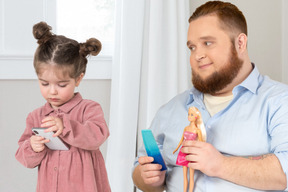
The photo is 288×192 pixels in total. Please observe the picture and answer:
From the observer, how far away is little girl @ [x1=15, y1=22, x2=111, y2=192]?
144 centimetres

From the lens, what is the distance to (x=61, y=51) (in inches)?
58.7

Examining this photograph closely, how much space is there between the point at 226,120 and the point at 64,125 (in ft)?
1.84

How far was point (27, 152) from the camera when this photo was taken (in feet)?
4.75

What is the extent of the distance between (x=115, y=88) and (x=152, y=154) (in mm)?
1216

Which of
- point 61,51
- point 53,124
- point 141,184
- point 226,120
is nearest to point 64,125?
point 53,124

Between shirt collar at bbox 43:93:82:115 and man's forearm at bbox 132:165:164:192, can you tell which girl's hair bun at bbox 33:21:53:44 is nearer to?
shirt collar at bbox 43:93:82:115

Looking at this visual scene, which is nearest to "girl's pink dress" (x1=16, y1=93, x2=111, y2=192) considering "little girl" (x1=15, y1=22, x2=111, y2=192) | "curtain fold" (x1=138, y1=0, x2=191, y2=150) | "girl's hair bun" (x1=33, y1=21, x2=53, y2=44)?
"little girl" (x1=15, y1=22, x2=111, y2=192)

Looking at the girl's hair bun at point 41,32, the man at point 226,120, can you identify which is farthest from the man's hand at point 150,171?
the girl's hair bun at point 41,32

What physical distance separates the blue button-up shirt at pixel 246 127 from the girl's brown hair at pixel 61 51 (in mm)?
437

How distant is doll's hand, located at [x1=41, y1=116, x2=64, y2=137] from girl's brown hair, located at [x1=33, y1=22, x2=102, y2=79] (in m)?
0.19

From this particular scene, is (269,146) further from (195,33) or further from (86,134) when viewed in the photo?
(86,134)

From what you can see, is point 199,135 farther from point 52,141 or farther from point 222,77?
point 52,141

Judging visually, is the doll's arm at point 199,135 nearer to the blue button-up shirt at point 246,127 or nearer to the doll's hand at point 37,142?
the blue button-up shirt at point 246,127

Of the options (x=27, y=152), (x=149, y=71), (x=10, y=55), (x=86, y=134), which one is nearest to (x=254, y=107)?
(x=86, y=134)
